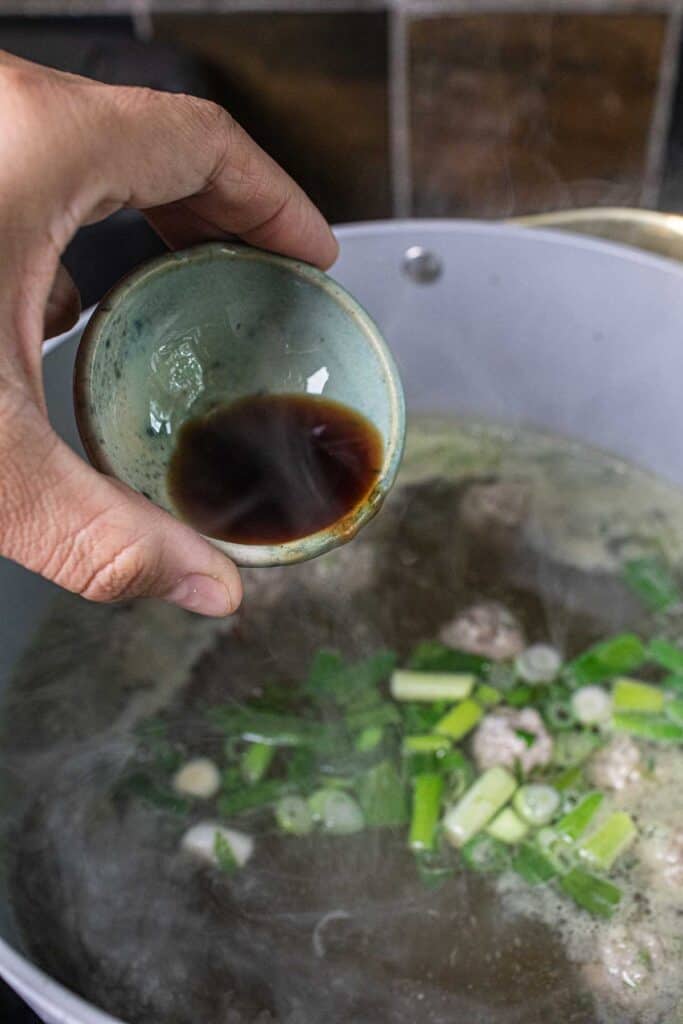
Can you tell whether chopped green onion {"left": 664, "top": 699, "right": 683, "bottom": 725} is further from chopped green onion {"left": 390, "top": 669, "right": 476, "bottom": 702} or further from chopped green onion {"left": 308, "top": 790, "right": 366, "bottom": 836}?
chopped green onion {"left": 308, "top": 790, "right": 366, "bottom": 836}

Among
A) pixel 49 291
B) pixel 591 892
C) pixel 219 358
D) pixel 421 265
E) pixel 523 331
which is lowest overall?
pixel 591 892

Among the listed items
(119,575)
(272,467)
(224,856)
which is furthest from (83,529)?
(224,856)

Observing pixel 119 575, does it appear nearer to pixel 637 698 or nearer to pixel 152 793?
pixel 152 793

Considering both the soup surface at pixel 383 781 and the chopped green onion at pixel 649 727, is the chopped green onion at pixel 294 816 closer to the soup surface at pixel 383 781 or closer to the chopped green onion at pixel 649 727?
the soup surface at pixel 383 781

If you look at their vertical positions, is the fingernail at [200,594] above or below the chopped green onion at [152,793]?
above

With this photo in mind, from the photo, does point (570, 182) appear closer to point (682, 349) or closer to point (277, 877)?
point (682, 349)

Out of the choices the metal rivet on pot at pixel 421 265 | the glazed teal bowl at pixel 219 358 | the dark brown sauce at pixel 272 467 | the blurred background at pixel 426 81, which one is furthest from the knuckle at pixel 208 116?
the blurred background at pixel 426 81
